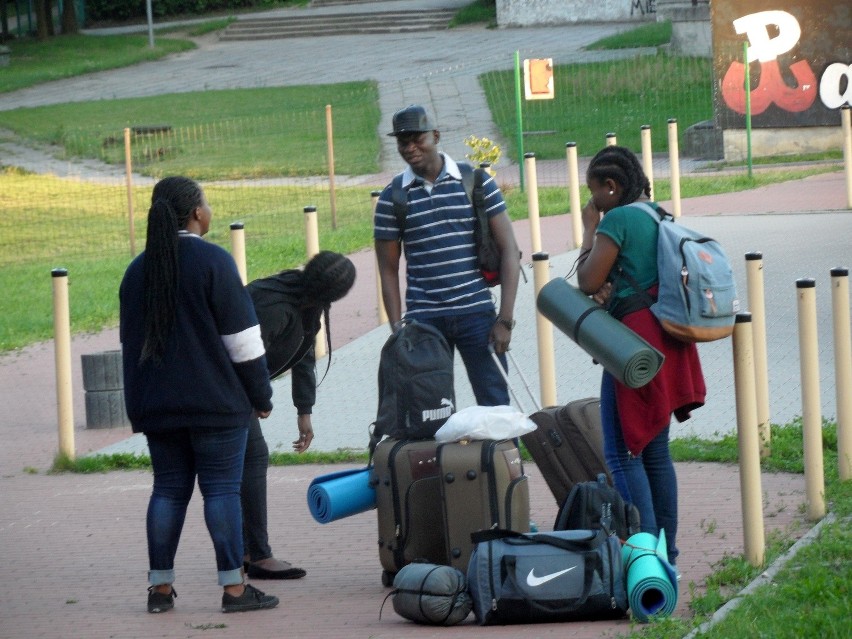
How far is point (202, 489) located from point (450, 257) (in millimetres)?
1668

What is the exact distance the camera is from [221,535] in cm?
584

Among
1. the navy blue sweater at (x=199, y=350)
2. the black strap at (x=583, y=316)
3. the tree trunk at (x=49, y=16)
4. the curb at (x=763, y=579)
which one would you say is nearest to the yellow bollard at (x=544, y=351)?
the curb at (x=763, y=579)

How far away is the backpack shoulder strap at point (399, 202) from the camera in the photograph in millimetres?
6836

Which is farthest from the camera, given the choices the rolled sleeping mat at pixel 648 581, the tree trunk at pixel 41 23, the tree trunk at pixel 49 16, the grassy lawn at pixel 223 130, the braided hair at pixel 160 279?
the tree trunk at pixel 49 16

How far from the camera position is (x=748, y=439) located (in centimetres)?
595

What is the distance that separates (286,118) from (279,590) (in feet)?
72.8

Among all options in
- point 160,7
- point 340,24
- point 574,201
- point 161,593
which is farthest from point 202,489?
point 160,7

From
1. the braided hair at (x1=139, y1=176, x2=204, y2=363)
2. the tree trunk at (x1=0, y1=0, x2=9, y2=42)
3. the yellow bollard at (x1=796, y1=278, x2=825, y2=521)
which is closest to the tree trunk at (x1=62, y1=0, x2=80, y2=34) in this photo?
the tree trunk at (x1=0, y1=0, x2=9, y2=42)

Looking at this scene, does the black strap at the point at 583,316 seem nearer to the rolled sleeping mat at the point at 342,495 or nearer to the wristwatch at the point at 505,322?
the wristwatch at the point at 505,322

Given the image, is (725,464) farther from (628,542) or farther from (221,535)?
(221,535)

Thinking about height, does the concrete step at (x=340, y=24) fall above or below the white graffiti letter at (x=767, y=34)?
above

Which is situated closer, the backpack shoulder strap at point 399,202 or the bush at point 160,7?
the backpack shoulder strap at point 399,202

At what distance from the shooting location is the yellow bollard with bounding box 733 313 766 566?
5.92m

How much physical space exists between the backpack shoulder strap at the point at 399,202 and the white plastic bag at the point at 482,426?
113cm
